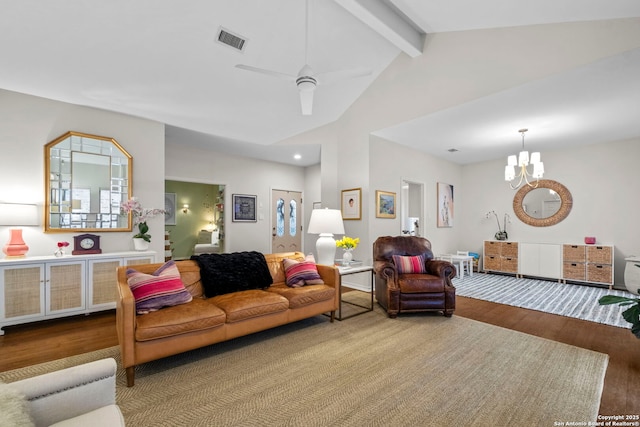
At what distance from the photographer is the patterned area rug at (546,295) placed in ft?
11.8

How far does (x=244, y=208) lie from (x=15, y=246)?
359 cm

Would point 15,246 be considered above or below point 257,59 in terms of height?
below

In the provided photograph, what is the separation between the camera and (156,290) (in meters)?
2.34

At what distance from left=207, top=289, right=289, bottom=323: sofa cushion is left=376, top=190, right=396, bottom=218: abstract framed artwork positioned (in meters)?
2.69

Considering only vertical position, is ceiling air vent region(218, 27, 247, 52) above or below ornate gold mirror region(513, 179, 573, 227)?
above

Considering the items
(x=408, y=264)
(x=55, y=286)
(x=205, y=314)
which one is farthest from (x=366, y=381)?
(x=55, y=286)

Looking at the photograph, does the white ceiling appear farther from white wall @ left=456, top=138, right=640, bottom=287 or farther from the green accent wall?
the green accent wall

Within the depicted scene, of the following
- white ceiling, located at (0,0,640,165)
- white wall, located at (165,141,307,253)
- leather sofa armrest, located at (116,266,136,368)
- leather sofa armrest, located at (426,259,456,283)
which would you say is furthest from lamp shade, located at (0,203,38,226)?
leather sofa armrest, located at (426,259,456,283)

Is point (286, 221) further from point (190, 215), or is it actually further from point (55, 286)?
point (55, 286)

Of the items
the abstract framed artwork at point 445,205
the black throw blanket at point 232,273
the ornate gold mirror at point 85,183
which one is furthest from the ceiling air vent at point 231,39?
the abstract framed artwork at point 445,205

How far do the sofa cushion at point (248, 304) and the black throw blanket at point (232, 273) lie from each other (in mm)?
98

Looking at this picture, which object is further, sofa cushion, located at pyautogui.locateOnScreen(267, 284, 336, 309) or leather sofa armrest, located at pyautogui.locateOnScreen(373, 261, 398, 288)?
leather sofa armrest, located at pyautogui.locateOnScreen(373, 261, 398, 288)

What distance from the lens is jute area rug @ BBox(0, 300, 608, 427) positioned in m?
1.73

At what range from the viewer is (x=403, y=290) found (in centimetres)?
342
